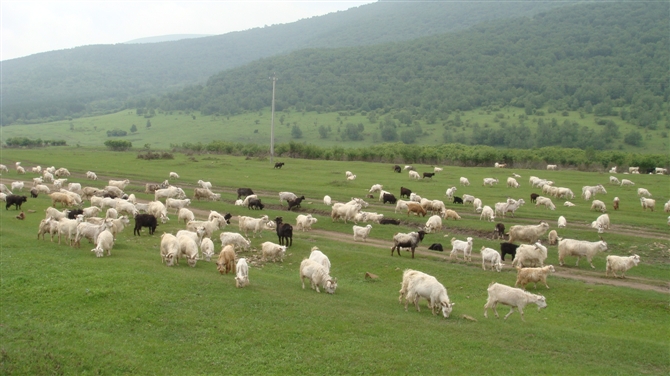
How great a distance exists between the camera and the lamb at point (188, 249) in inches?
757

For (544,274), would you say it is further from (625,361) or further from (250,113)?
(250,113)

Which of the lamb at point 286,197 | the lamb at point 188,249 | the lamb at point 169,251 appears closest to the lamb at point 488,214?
the lamb at point 286,197

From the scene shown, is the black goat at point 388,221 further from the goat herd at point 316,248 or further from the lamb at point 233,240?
the lamb at point 233,240

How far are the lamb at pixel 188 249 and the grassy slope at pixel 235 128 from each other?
98267mm

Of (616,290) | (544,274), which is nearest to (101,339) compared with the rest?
(544,274)

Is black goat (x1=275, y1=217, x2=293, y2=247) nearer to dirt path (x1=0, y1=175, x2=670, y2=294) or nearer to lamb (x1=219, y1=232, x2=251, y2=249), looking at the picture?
lamb (x1=219, y1=232, x2=251, y2=249)

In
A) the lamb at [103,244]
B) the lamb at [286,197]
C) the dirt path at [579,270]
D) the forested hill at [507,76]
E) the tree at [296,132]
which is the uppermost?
the forested hill at [507,76]

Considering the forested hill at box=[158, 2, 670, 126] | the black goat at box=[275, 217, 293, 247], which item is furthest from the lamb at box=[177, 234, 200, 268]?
the forested hill at box=[158, 2, 670, 126]

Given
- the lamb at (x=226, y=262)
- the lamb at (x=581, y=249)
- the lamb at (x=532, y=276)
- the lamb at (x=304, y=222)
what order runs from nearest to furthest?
1. the lamb at (x=226, y=262)
2. the lamb at (x=532, y=276)
3. the lamb at (x=581, y=249)
4. the lamb at (x=304, y=222)

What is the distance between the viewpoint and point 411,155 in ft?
252

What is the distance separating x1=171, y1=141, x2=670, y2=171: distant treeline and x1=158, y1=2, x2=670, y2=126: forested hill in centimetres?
6182

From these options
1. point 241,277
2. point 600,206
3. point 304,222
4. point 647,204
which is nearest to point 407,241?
point 304,222

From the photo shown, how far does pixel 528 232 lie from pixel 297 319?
52.3 ft

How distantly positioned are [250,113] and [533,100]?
8529 cm
